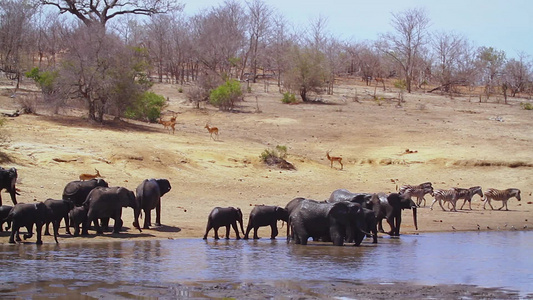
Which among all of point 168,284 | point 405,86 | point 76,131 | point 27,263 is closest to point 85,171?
point 76,131

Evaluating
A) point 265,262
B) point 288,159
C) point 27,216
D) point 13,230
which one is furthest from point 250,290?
point 288,159

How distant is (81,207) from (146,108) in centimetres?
1775

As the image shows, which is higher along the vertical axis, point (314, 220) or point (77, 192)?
point (77, 192)

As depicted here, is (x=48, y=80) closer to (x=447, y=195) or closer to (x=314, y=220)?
(x=447, y=195)

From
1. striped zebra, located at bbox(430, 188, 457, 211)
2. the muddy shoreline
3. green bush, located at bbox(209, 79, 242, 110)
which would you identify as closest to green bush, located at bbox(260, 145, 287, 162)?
striped zebra, located at bbox(430, 188, 457, 211)

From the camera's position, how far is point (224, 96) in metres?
37.4

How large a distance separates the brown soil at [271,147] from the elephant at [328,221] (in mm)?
2268

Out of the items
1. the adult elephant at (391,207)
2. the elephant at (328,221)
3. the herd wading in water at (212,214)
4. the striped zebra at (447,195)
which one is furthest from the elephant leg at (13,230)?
the striped zebra at (447,195)

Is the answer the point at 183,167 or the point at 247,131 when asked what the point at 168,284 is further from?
the point at 247,131

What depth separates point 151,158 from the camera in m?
22.8

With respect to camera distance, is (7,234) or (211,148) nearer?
(7,234)

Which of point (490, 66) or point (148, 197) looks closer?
point (148, 197)

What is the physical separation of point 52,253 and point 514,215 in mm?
13398

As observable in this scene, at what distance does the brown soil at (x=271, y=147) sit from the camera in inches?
776
